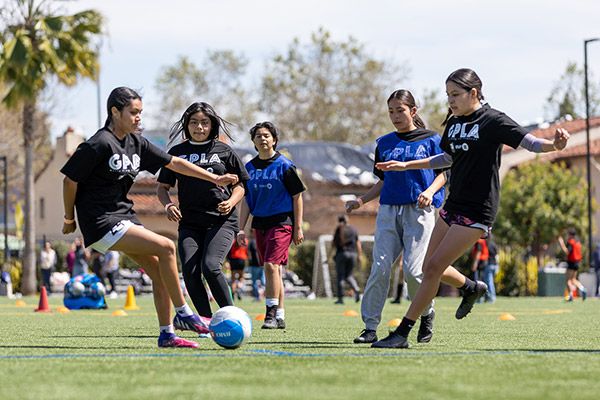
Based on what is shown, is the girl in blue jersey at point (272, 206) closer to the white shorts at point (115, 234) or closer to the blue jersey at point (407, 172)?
the blue jersey at point (407, 172)

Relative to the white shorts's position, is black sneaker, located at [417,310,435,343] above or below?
below

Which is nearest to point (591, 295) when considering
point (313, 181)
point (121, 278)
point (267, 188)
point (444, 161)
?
point (121, 278)

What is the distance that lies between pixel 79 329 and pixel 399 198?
4.29 metres

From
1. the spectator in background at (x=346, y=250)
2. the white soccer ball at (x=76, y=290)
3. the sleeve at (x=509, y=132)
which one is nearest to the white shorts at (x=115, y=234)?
the sleeve at (x=509, y=132)

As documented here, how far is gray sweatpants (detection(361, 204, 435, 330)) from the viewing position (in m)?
10.2

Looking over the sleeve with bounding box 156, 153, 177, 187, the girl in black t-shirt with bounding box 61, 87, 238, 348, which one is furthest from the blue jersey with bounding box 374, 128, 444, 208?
the sleeve with bounding box 156, 153, 177, 187

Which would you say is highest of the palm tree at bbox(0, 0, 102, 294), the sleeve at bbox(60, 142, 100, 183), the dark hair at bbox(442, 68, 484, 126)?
the palm tree at bbox(0, 0, 102, 294)

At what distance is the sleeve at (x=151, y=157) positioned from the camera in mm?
9234

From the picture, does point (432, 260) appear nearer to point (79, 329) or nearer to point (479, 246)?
point (79, 329)

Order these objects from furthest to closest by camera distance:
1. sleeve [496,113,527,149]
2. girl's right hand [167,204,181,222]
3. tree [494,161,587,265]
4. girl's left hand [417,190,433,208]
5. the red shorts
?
1. tree [494,161,587,265]
2. the red shorts
3. girl's right hand [167,204,181,222]
4. girl's left hand [417,190,433,208]
5. sleeve [496,113,527,149]

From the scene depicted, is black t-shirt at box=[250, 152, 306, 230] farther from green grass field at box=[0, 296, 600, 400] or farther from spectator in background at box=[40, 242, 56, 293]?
spectator in background at box=[40, 242, 56, 293]

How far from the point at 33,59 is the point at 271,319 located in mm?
25198

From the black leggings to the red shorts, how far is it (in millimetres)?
2175

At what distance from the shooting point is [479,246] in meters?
27.9
